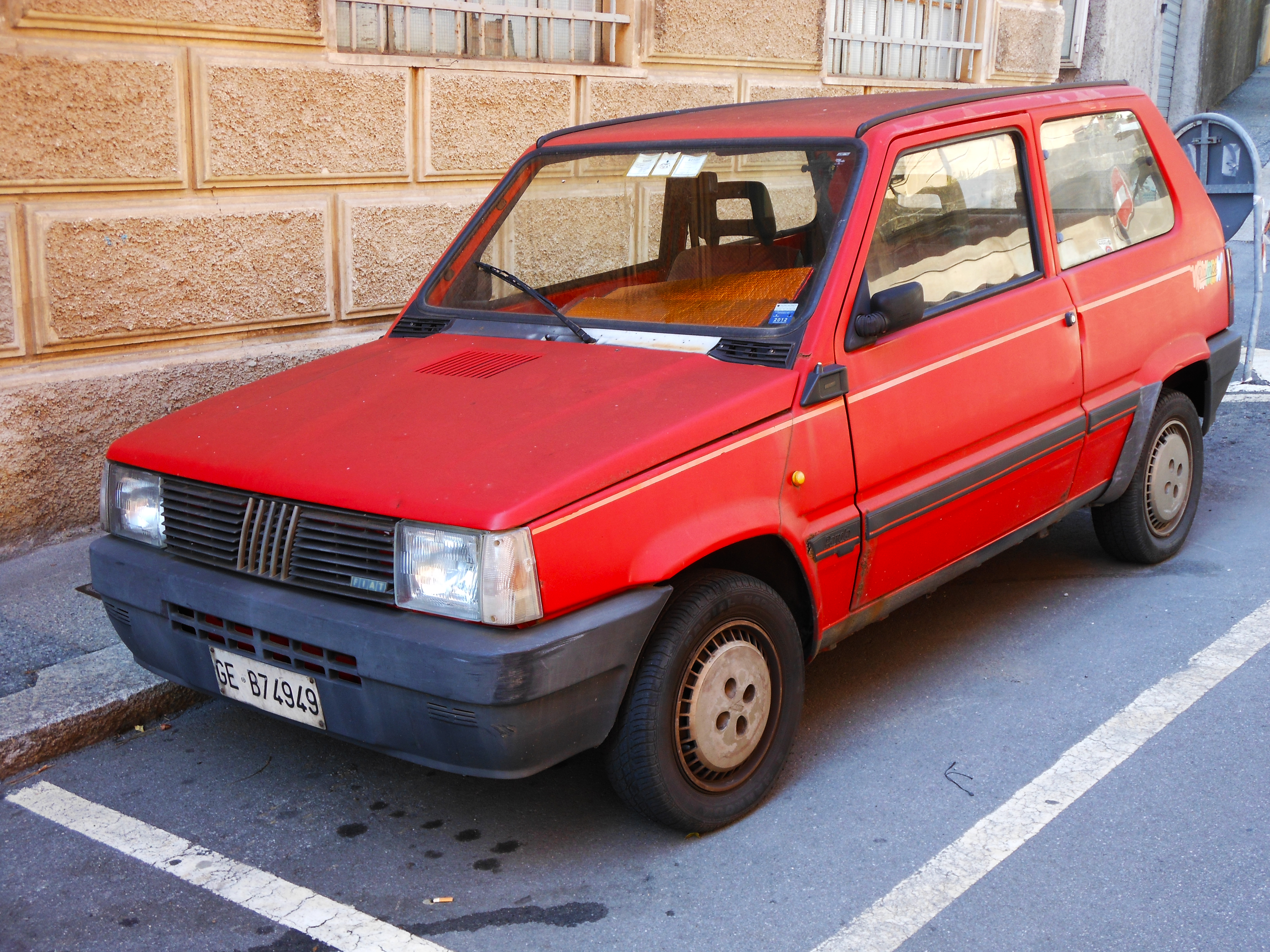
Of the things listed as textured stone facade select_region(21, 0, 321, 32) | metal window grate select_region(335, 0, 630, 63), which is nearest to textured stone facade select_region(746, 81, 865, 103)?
metal window grate select_region(335, 0, 630, 63)

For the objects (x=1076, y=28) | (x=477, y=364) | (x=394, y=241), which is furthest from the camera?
(x=1076, y=28)

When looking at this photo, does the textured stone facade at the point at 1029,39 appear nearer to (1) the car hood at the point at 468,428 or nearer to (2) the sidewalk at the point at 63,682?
(1) the car hood at the point at 468,428

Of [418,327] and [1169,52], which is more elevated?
[1169,52]

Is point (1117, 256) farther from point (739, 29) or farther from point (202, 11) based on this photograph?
point (739, 29)

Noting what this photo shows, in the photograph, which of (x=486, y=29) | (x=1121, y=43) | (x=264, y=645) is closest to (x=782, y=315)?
(x=264, y=645)

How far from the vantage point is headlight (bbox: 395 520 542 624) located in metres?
2.74

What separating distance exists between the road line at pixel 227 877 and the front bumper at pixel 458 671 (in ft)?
1.26

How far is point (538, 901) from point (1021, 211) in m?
2.67

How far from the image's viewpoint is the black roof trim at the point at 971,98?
3.76 metres

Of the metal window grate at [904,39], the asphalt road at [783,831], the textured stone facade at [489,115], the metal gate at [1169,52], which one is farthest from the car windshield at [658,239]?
the metal gate at [1169,52]

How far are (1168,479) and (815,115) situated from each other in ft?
7.13

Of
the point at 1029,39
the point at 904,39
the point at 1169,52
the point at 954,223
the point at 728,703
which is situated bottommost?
the point at 728,703

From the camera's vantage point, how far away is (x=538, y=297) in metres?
3.99

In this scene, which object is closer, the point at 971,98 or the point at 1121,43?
the point at 971,98
